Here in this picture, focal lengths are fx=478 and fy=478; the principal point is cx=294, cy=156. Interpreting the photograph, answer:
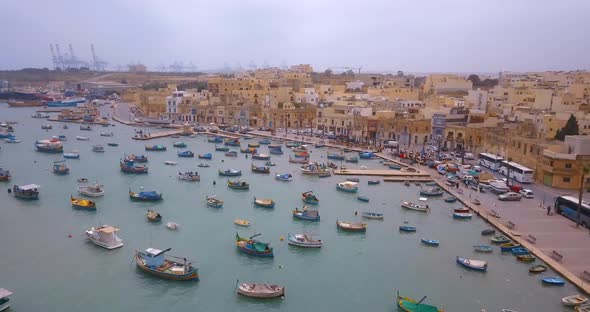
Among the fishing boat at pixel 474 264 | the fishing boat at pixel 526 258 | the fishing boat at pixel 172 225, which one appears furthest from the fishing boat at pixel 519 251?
the fishing boat at pixel 172 225

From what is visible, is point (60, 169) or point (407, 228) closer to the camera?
point (407, 228)

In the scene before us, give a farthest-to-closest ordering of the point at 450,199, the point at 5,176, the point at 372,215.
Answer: the point at 5,176 < the point at 450,199 < the point at 372,215

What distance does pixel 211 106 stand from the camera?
42.2 m

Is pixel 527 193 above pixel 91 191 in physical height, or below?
below

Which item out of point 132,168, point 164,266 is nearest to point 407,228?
point 164,266

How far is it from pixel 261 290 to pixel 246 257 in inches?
88.0

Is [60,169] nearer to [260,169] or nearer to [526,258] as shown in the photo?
[260,169]

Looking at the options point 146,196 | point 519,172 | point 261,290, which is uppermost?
point 146,196

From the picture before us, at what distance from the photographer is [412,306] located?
10.8 metres

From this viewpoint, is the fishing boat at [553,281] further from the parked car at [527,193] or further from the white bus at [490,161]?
the white bus at [490,161]

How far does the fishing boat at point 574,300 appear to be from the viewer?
35.9 feet

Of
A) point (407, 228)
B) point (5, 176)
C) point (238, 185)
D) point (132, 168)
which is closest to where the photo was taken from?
point (407, 228)

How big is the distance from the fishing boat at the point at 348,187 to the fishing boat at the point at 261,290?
958 centimetres

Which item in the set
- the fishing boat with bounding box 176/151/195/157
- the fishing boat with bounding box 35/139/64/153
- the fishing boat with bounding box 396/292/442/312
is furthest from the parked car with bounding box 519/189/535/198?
the fishing boat with bounding box 35/139/64/153
